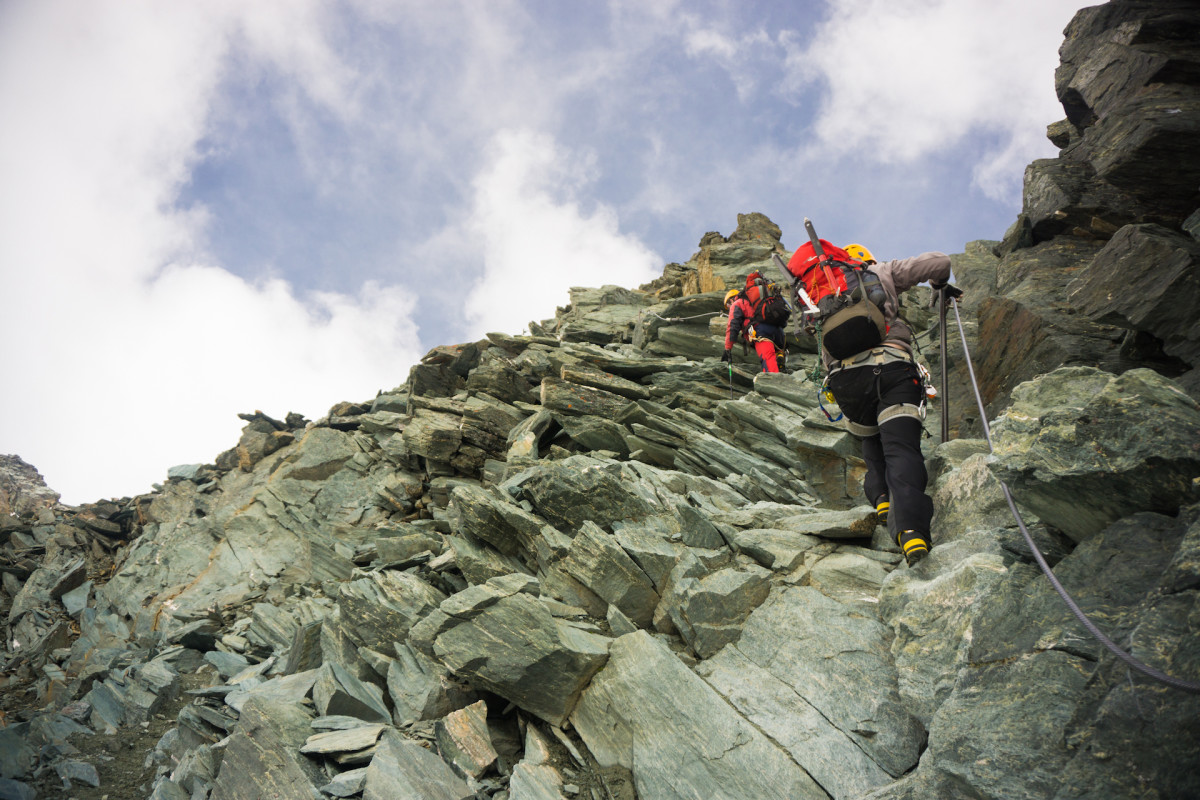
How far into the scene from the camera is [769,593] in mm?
8945

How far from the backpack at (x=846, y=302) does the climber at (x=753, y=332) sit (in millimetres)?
9844

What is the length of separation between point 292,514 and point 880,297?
24.4 meters

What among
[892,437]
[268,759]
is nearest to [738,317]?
[892,437]

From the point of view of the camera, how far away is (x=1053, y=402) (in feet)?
19.7

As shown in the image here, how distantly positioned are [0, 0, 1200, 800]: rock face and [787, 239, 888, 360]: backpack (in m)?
2.48

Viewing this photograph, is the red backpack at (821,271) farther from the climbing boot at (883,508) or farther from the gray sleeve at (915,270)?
the climbing boot at (883,508)

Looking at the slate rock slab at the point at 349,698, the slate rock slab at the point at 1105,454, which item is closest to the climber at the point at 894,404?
the slate rock slab at the point at 1105,454

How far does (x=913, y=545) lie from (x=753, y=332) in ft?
42.0

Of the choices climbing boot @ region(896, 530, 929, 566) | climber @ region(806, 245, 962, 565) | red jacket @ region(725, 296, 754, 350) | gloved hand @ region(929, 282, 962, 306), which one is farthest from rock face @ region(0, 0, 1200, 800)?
red jacket @ region(725, 296, 754, 350)

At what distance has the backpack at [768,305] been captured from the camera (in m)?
19.4

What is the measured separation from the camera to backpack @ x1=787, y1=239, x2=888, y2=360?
28.1 ft

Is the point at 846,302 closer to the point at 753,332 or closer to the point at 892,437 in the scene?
the point at 892,437

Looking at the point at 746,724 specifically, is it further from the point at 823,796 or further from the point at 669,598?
the point at 669,598

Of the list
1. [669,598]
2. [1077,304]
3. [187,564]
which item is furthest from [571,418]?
[187,564]
